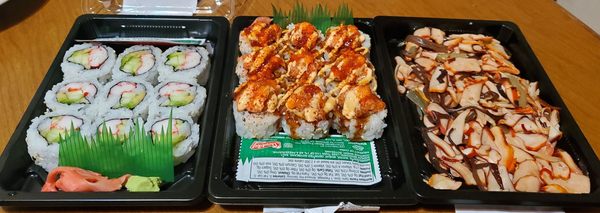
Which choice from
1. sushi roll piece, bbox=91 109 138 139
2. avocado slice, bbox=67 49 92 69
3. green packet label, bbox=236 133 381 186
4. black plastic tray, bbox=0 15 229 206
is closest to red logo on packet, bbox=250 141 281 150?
green packet label, bbox=236 133 381 186

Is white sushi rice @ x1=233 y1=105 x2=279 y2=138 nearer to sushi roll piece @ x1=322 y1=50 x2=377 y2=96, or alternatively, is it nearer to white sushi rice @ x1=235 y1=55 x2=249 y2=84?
white sushi rice @ x1=235 y1=55 x2=249 y2=84

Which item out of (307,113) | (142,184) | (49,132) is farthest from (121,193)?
(307,113)

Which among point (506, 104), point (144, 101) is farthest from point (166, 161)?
point (506, 104)

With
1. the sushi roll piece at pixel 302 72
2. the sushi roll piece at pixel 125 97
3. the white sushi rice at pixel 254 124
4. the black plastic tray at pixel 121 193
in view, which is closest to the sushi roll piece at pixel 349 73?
the sushi roll piece at pixel 302 72

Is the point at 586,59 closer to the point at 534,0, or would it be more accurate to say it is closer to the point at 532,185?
the point at 534,0

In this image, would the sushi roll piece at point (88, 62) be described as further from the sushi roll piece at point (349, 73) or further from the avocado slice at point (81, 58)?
the sushi roll piece at point (349, 73)

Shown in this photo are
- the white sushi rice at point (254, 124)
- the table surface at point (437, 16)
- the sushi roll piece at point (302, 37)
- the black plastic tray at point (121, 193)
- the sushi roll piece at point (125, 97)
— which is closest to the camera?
the black plastic tray at point (121, 193)
